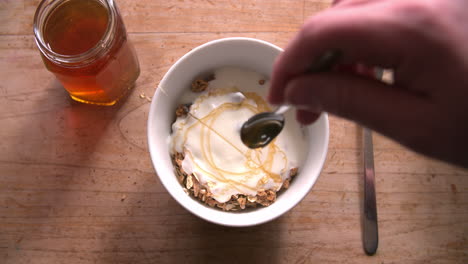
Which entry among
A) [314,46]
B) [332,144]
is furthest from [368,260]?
[314,46]

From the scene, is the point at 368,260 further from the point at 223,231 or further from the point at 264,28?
the point at 264,28

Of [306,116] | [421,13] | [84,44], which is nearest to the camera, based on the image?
[421,13]

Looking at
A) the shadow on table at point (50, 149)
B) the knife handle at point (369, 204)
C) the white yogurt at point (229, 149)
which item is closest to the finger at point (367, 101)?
the white yogurt at point (229, 149)

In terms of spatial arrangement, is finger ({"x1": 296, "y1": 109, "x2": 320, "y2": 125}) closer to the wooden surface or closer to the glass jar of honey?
the wooden surface

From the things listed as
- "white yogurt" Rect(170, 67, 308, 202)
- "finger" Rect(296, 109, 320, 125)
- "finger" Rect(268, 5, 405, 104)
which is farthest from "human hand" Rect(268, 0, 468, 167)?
"white yogurt" Rect(170, 67, 308, 202)

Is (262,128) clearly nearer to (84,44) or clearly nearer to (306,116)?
(306,116)

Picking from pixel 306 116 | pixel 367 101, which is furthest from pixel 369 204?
pixel 367 101
